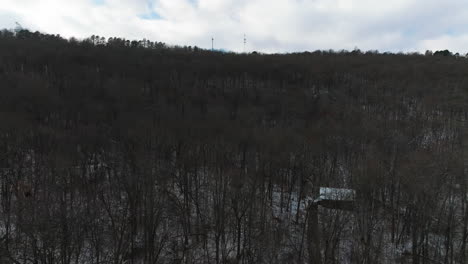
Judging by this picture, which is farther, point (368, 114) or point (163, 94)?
point (163, 94)

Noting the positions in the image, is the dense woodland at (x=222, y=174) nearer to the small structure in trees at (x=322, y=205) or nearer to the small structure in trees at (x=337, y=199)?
the small structure in trees at (x=322, y=205)

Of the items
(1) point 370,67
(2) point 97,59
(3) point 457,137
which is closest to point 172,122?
(3) point 457,137

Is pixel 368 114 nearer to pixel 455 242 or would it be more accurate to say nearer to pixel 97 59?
pixel 455 242

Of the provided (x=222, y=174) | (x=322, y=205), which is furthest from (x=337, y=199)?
(x=222, y=174)

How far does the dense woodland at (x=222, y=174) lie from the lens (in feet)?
77.8

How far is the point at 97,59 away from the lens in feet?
304

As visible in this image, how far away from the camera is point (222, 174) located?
30922 millimetres

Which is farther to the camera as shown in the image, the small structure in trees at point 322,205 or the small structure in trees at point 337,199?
the small structure in trees at point 337,199

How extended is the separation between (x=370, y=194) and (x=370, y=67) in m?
82.1

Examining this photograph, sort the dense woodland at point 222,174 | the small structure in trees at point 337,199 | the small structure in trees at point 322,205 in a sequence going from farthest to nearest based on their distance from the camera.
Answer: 1. the small structure in trees at point 337,199
2. the small structure in trees at point 322,205
3. the dense woodland at point 222,174

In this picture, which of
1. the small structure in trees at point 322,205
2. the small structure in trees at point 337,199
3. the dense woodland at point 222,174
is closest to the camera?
the dense woodland at point 222,174

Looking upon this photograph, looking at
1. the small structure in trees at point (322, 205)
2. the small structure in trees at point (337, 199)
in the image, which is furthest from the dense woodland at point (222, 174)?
the small structure in trees at point (337, 199)

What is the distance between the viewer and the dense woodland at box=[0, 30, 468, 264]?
2370 cm

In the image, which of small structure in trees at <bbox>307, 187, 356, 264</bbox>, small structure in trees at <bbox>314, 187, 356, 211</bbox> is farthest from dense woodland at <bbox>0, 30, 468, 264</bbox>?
small structure in trees at <bbox>314, 187, 356, 211</bbox>
